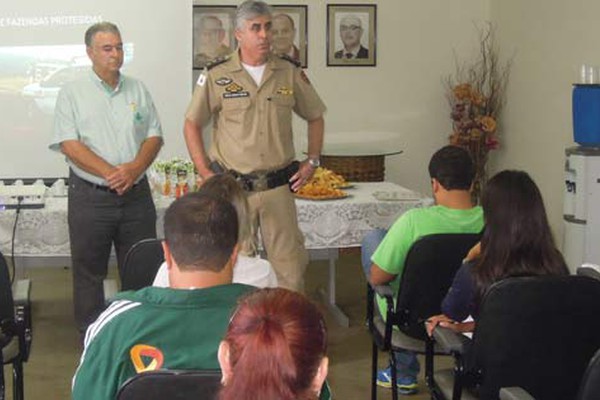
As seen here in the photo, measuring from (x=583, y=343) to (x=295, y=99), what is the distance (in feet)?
6.94

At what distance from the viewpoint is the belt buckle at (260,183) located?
4004 millimetres

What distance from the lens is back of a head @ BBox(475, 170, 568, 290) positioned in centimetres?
259

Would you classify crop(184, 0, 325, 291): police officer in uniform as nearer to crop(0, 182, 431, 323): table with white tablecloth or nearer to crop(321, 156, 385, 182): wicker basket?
crop(0, 182, 431, 323): table with white tablecloth

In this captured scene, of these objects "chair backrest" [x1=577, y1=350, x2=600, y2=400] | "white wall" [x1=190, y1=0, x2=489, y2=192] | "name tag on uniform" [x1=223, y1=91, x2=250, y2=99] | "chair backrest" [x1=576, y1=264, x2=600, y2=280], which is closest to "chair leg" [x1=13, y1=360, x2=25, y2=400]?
"name tag on uniform" [x1=223, y1=91, x2=250, y2=99]

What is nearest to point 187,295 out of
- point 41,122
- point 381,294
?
point 381,294

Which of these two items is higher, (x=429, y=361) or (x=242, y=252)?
(x=242, y=252)

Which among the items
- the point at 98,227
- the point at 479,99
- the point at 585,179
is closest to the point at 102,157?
the point at 98,227

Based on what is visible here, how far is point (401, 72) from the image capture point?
7.30 meters

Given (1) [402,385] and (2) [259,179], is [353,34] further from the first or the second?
(1) [402,385]

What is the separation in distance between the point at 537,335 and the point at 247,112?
1.97 metres

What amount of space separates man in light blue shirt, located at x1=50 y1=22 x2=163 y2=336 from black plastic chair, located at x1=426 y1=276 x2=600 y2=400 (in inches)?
84.3

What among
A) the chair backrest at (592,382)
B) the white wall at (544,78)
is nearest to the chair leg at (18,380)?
the chair backrest at (592,382)

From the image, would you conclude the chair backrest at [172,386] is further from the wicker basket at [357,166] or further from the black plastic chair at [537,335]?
the wicker basket at [357,166]

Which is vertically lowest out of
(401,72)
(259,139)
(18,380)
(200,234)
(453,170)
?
(18,380)
